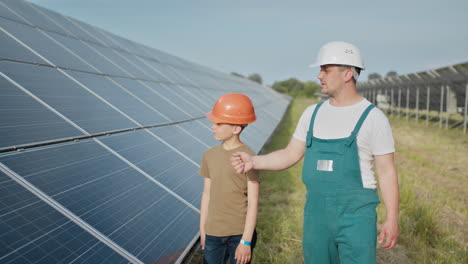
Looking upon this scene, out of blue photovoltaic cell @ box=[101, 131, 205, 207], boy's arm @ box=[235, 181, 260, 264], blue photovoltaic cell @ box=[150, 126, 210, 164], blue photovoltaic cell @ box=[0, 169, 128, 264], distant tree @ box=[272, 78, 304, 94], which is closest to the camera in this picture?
blue photovoltaic cell @ box=[0, 169, 128, 264]

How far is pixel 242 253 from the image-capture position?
9.09 ft

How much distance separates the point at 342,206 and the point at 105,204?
6.08 feet

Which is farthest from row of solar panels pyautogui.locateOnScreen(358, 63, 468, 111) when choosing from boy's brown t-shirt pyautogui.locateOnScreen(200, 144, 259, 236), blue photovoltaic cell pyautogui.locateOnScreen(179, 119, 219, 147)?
boy's brown t-shirt pyautogui.locateOnScreen(200, 144, 259, 236)

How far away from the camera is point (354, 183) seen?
2.71 metres

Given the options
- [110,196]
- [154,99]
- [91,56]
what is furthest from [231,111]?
[91,56]

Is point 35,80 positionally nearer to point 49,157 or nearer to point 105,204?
point 49,157

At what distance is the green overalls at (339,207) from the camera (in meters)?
2.67

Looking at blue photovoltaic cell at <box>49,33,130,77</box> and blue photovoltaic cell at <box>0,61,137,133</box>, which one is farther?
blue photovoltaic cell at <box>49,33,130,77</box>

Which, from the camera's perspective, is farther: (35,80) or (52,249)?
(35,80)

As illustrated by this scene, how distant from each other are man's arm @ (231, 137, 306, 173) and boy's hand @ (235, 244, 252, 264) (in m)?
0.61

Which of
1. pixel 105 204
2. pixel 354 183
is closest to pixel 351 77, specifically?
pixel 354 183

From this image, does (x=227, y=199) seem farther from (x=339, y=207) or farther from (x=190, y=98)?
(x=190, y=98)

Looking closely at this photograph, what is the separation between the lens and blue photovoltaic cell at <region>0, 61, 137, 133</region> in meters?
4.16

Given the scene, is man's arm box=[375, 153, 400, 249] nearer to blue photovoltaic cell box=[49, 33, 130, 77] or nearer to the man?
the man
